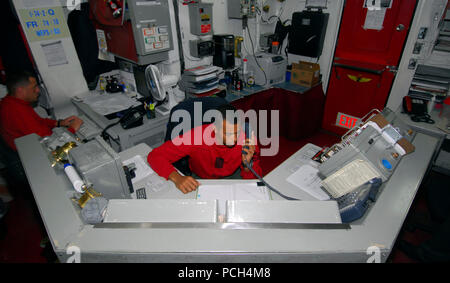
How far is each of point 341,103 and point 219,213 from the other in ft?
10.7

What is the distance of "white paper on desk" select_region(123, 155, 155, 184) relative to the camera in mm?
1534

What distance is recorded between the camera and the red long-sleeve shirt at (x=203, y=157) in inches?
62.2

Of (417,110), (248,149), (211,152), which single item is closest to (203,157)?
(211,152)

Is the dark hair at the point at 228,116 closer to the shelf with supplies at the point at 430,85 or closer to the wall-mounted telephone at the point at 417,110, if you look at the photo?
the wall-mounted telephone at the point at 417,110

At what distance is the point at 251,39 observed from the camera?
3.62 m

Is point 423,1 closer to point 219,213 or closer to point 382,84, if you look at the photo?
point 382,84

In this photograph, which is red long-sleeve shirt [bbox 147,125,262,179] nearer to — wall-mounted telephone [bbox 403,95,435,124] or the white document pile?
the white document pile

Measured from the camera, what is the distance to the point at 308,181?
148 centimetres

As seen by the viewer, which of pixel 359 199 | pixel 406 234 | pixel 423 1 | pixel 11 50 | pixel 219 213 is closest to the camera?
pixel 219 213

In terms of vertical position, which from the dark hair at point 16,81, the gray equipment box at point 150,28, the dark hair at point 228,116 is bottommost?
the dark hair at point 228,116

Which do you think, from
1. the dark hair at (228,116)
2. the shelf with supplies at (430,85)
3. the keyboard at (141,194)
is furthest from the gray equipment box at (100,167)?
the shelf with supplies at (430,85)

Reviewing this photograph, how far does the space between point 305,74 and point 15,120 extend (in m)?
3.24

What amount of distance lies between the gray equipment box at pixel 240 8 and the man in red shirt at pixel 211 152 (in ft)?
6.46
